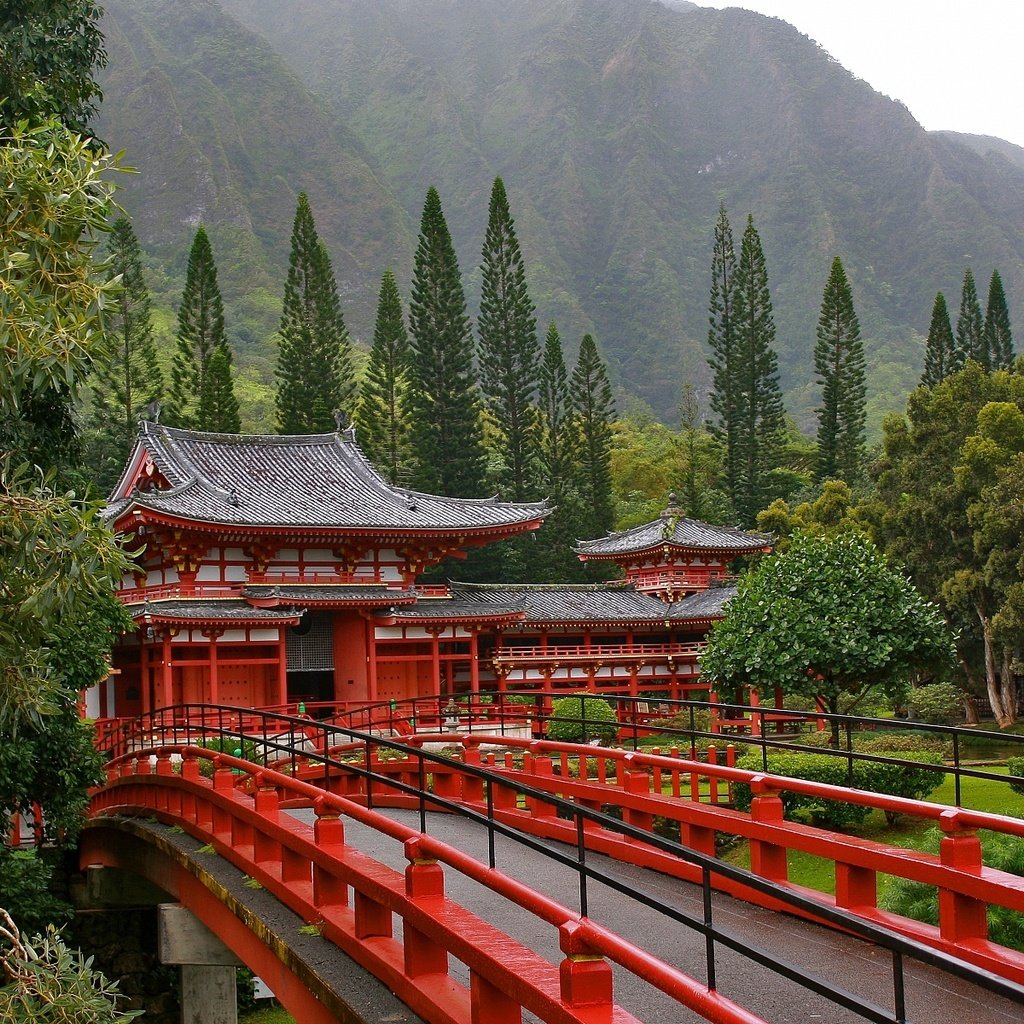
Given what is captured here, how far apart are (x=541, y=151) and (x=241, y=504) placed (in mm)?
109090

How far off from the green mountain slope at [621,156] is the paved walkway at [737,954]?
81.2m

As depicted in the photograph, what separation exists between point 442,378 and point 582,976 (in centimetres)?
3947

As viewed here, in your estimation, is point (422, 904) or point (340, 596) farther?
point (340, 596)

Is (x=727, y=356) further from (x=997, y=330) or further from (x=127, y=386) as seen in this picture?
(x=127, y=386)

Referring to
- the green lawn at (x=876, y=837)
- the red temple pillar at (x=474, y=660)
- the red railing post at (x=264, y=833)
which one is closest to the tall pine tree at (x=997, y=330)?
the red temple pillar at (x=474, y=660)

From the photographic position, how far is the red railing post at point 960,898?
6.30 metres

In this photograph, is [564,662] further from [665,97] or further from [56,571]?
[665,97]

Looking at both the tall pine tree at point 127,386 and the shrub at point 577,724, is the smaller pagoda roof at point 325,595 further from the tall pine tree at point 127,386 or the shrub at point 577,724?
the tall pine tree at point 127,386

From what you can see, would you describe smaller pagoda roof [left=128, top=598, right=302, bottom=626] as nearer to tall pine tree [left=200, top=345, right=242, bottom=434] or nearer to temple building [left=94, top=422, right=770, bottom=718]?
temple building [left=94, top=422, right=770, bottom=718]

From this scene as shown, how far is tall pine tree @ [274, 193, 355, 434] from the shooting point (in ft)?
143

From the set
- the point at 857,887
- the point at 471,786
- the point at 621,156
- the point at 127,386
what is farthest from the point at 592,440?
the point at 621,156

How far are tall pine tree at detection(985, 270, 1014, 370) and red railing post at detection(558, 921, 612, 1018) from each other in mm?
49595

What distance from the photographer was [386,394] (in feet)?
152

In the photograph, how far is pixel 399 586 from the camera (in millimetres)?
28469
